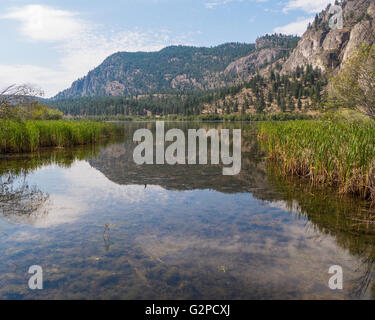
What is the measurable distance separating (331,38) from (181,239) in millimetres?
167922

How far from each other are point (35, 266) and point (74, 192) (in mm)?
5755

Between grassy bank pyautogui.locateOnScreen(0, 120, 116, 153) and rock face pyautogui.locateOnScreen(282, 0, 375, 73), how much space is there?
4441 inches

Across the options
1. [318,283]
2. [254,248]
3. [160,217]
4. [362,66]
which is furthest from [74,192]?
[362,66]

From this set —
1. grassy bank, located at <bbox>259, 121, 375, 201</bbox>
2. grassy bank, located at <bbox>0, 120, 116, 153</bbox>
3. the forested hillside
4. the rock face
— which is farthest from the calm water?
the rock face

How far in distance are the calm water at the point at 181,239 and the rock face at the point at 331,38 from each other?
4802 inches

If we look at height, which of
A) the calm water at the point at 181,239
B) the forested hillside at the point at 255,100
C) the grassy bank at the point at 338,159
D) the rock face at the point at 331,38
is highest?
the rock face at the point at 331,38

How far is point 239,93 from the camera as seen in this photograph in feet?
482

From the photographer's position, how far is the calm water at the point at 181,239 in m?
4.68

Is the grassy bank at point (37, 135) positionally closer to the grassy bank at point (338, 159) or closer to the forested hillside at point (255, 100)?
the grassy bank at point (338, 159)

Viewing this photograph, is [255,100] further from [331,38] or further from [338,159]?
[338,159]

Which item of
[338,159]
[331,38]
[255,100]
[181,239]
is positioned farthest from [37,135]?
[331,38]

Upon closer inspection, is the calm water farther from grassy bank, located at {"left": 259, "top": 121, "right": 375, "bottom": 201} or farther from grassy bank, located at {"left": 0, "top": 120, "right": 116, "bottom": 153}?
grassy bank, located at {"left": 0, "top": 120, "right": 116, "bottom": 153}

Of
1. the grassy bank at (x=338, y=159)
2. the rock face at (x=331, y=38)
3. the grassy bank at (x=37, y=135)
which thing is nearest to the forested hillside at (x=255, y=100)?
the rock face at (x=331, y=38)
